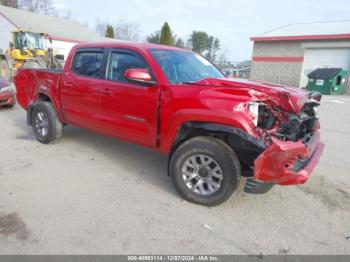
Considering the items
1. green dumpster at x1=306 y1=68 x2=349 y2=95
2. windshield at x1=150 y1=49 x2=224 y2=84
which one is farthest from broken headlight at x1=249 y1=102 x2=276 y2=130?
green dumpster at x1=306 y1=68 x2=349 y2=95

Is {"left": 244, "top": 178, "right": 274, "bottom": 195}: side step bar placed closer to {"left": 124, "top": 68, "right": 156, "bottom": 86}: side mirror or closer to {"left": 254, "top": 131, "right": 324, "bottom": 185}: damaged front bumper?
{"left": 254, "top": 131, "right": 324, "bottom": 185}: damaged front bumper

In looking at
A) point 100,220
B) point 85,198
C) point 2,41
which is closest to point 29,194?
point 85,198

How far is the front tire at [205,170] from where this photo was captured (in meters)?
3.13

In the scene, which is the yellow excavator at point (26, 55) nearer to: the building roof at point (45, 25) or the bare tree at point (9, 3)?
the building roof at point (45, 25)

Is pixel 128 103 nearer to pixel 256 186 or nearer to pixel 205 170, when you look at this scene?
pixel 205 170

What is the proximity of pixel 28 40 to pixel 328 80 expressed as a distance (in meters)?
20.1

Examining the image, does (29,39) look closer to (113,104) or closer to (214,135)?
(113,104)

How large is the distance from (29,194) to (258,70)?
2703cm

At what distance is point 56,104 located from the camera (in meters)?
5.23

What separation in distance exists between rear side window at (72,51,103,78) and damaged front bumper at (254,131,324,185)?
280cm

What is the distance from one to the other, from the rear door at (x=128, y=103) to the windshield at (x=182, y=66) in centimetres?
24

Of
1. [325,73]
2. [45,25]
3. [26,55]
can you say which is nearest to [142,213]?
[26,55]

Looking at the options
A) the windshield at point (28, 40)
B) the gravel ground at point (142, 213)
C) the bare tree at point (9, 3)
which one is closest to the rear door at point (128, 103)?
the gravel ground at point (142, 213)

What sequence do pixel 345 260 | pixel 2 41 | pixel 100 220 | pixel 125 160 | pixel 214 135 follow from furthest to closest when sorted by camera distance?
pixel 2 41 → pixel 125 160 → pixel 214 135 → pixel 100 220 → pixel 345 260
